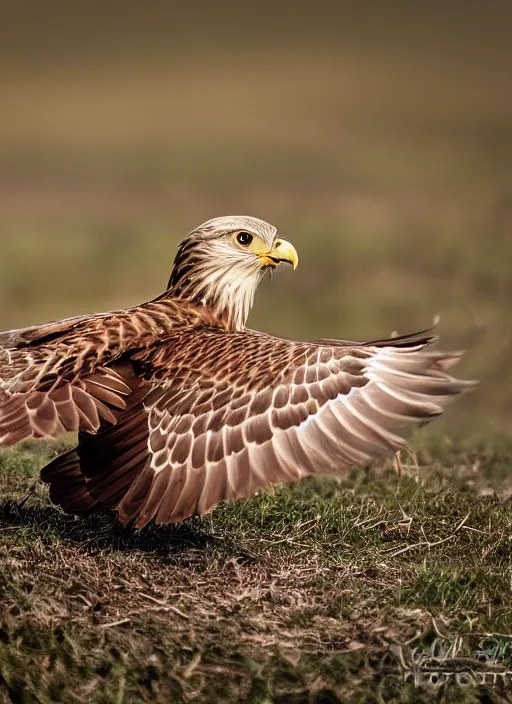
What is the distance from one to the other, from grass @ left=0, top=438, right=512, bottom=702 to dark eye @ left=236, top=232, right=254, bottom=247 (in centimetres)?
148

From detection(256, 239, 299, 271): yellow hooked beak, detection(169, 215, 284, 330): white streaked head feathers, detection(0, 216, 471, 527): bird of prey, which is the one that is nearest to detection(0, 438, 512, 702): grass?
detection(0, 216, 471, 527): bird of prey

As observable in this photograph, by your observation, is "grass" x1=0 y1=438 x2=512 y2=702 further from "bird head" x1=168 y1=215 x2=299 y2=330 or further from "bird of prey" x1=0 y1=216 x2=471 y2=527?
"bird head" x1=168 y1=215 x2=299 y2=330

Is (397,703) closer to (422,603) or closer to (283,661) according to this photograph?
(283,661)

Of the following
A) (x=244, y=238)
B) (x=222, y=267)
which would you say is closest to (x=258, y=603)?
(x=222, y=267)

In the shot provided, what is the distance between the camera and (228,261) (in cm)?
635

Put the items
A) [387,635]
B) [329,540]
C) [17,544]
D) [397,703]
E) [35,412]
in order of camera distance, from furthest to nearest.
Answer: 1. [329,540]
2. [17,544]
3. [35,412]
4. [387,635]
5. [397,703]

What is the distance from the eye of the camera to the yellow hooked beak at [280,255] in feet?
20.9

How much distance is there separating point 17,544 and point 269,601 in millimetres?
1284

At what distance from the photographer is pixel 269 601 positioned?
5074 mm

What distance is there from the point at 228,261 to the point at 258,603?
6.92 ft

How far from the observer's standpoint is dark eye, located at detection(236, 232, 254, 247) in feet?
20.9

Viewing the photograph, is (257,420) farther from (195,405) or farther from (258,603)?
(258,603)

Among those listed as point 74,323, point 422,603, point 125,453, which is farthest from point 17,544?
point 422,603

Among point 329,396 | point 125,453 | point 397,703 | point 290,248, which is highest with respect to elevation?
point 290,248
